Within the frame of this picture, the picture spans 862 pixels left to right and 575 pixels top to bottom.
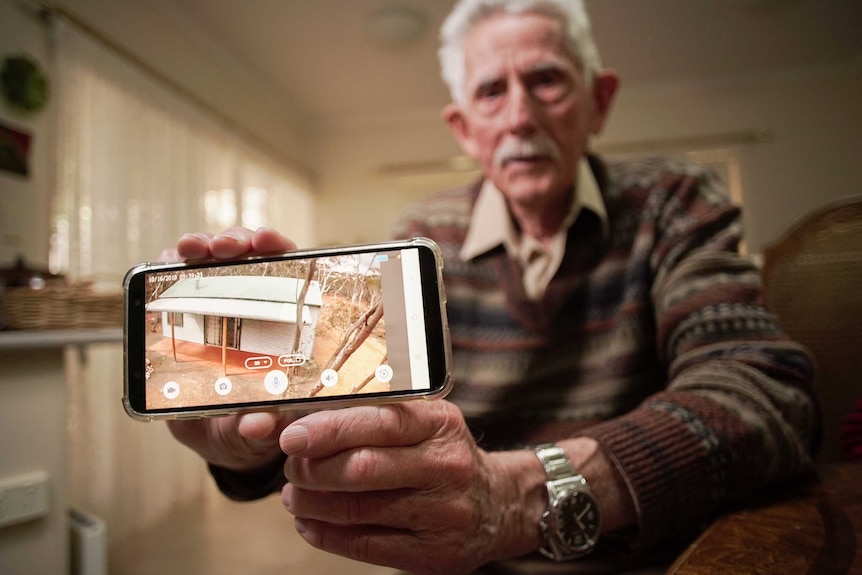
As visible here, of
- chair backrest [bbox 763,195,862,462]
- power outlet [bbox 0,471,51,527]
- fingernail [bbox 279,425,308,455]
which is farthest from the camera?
chair backrest [bbox 763,195,862,462]

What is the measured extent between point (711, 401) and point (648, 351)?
0.22 meters

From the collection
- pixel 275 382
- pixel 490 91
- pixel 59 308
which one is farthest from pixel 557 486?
pixel 59 308

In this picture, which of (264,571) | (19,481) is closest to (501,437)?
(264,571)

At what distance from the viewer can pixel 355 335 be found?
0.30 metres

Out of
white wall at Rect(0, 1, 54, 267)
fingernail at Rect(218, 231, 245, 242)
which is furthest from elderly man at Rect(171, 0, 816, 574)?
white wall at Rect(0, 1, 54, 267)

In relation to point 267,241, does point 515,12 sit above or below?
above

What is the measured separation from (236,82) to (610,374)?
2.45 metres

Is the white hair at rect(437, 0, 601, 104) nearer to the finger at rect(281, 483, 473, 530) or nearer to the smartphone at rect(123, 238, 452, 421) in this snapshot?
the smartphone at rect(123, 238, 452, 421)

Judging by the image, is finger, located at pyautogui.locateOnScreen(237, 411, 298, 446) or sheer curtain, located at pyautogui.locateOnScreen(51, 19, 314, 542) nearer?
finger, located at pyautogui.locateOnScreen(237, 411, 298, 446)

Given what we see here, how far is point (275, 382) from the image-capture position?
30cm

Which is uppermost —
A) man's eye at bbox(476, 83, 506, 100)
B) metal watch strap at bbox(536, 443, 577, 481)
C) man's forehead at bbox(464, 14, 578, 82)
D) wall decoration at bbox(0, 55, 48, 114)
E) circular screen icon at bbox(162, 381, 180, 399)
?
wall decoration at bbox(0, 55, 48, 114)

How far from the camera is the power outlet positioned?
575 mm

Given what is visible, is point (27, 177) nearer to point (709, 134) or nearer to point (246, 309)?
point (246, 309)

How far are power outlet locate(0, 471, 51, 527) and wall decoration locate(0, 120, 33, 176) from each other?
101cm
